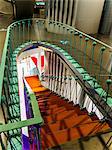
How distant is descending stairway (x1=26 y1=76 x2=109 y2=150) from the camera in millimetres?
2904

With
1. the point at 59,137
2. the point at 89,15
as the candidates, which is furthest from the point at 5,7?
the point at 59,137

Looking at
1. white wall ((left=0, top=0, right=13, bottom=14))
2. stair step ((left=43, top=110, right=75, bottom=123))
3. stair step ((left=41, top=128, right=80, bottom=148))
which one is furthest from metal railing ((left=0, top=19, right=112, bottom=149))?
white wall ((left=0, top=0, right=13, bottom=14))

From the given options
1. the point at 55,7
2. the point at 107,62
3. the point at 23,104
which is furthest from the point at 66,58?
the point at 55,7

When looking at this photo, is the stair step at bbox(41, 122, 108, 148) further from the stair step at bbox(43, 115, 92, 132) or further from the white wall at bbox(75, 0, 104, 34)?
the white wall at bbox(75, 0, 104, 34)

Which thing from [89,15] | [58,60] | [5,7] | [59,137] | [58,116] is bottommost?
[58,116]

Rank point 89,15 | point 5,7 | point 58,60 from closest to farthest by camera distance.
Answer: point 58,60, point 89,15, point 5,7

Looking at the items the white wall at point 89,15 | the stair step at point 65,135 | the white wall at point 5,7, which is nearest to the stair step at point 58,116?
the stair step at point 65,135

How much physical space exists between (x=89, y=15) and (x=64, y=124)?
4.86 m

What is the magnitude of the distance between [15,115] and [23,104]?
1.28 ft

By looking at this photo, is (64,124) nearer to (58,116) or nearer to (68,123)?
(68,123)

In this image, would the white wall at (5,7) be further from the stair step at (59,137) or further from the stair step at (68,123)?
the stair step at (59,137)

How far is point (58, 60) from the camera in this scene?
18.7ft

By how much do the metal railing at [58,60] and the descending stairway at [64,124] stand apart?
1.40ft

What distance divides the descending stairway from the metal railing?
43 cm
